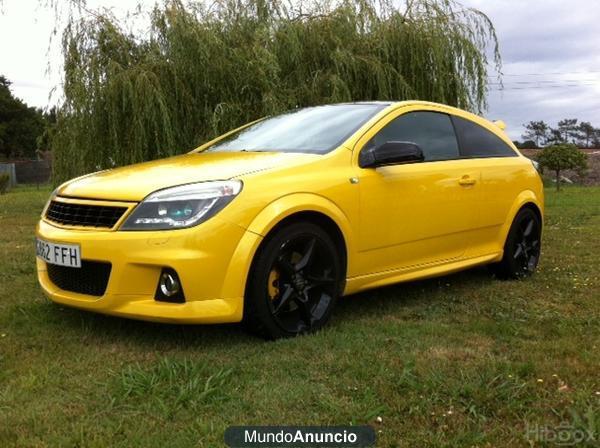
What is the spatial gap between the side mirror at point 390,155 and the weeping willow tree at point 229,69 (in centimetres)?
613

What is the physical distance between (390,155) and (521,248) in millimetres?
2100

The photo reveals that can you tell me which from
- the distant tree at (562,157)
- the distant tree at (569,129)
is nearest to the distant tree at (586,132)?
the distant tree at (569,129)

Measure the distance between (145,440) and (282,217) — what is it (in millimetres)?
1490

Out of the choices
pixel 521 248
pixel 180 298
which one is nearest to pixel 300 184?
pixel 180 298

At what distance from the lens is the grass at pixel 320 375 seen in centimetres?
251

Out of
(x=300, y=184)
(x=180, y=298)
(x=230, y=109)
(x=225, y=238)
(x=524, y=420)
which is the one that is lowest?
(x=524, y=420)

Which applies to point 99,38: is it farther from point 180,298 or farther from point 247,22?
point 180,298

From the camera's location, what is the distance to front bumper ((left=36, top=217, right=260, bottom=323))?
323cm

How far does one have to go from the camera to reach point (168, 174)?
3648 millimetres

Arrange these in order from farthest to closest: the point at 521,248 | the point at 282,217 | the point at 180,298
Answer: the point at 521,248
the point at 282,217
the point at 180,298

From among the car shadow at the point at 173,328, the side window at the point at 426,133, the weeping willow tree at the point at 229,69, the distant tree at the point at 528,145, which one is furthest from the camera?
the distant tree at the point at 528,145

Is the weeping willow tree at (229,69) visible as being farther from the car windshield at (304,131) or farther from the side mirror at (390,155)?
the side mirror at (390,155)

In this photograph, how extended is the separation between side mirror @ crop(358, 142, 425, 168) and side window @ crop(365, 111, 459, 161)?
0.60 ft

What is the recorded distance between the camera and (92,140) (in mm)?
10312
